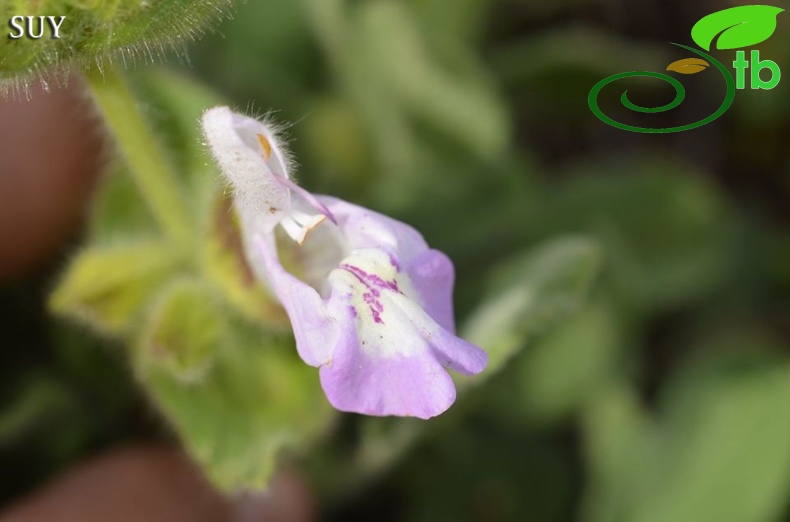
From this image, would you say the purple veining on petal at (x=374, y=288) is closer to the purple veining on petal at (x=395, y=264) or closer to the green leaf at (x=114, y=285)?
the purple veining on petal at (x=395, y=264)

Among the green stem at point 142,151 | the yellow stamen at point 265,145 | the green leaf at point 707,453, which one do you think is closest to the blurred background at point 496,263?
the green leaf at point 707,453

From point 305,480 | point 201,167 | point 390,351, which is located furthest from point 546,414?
point 390,351

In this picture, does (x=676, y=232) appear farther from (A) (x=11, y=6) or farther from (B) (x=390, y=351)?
(A) (x=11, y=6)

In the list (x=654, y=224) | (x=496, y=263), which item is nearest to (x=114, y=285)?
(x=496, y=263)

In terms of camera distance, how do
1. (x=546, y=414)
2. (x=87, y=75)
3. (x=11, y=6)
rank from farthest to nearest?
(x=546, y=414)
(x=87, y=75)
(x=11, y=6)

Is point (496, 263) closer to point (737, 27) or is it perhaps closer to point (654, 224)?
point (654, 224)

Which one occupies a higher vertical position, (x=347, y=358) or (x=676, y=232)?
(x=347, y=358)
